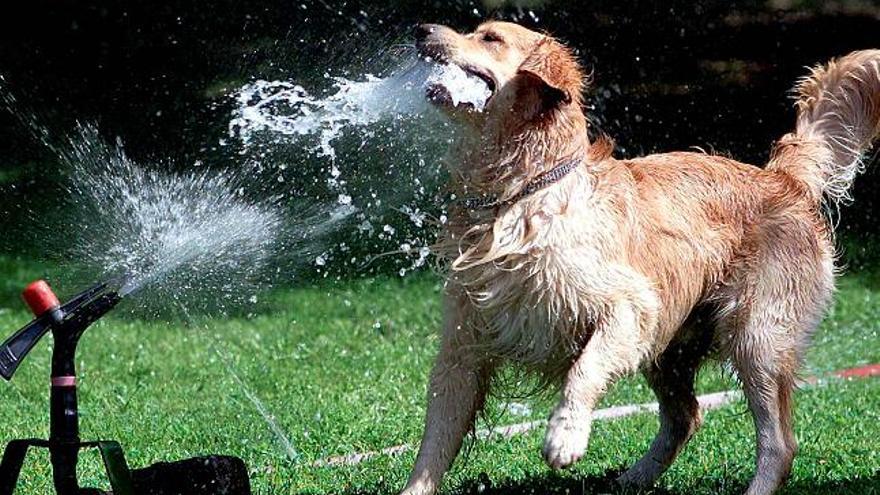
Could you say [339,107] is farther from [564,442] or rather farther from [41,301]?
[41,301]

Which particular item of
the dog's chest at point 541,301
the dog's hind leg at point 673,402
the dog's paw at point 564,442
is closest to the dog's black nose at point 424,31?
the dog's chest at point 541,301

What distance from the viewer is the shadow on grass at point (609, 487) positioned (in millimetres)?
5355

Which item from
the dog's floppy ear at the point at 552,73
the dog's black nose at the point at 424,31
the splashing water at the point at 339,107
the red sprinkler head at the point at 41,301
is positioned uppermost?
the red sprinkler head at the point at 41,301

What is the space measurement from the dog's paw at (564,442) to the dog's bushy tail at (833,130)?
6.34ft

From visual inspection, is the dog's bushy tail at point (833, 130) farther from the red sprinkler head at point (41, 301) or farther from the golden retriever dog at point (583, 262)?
the red sprinkler head at point (41, 301)

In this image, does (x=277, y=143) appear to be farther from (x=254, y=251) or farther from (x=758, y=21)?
(x=758, y=21)

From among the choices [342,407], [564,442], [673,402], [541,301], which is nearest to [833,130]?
[673,402]

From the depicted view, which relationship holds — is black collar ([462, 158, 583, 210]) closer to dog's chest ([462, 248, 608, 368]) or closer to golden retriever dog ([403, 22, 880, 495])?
golden retriever dog ([403, 22, 880, 495])

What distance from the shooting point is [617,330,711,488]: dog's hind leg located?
574 centimetres

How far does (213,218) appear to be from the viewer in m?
5.67

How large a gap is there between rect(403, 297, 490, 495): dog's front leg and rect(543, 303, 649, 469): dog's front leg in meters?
0.43

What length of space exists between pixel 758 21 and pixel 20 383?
9462 mm

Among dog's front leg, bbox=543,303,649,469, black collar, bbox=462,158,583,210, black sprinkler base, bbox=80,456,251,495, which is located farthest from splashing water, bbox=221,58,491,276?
black sprinkler base, bbox=80,456,251,495

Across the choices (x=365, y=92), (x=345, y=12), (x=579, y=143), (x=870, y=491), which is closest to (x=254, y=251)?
Result: (x=365, y=92)
